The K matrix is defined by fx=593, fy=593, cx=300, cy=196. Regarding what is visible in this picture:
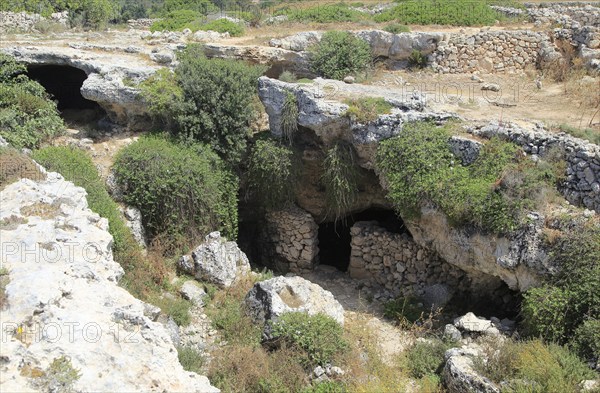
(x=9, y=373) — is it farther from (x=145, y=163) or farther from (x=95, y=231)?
(x=145, y=163)

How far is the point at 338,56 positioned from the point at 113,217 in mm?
8673

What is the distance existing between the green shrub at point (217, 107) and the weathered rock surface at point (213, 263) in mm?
2740

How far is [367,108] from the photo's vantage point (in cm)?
1445

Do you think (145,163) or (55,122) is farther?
(55,122)

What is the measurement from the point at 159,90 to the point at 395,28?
8.05 m

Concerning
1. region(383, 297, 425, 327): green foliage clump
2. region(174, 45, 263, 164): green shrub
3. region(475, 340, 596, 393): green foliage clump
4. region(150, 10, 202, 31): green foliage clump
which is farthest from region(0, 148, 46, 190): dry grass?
region(150, 10, 202, 31): green foliage clump

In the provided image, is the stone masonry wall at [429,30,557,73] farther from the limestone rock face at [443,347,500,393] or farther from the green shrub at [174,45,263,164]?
the limestone rock face at [443,347,500,393]

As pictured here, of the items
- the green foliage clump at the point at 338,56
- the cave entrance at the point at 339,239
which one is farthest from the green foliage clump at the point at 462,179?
the green foliage clump at the point at 338,56

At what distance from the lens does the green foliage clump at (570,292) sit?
1088 cm

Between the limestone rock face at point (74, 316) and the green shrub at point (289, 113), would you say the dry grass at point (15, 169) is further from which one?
the green shrub at point (289, 113)

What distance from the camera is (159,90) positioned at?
15570 mm

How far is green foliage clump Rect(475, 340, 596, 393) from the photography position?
9758 millimetres

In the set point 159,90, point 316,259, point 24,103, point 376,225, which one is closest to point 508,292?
point 376,225

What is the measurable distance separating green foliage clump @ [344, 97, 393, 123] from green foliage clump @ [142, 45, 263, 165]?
A: 9.32 feet
